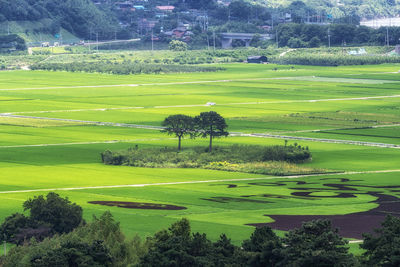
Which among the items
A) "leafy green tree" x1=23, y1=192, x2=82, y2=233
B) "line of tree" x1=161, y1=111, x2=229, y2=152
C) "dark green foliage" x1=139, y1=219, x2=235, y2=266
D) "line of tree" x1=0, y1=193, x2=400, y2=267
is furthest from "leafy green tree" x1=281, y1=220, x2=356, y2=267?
"line of tree" x1=161, y1=111, x2=229, y2=152

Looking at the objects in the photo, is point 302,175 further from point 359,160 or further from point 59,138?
point 59,138

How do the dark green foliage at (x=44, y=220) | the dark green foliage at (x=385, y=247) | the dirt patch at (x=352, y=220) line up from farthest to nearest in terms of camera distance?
the dirt patch at (x=352, y=220) → the dark green foliage at (x=44, y=220) → the dark green foliage at (x=385, y=247)

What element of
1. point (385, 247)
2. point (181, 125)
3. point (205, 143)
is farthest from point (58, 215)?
point (205, 143)

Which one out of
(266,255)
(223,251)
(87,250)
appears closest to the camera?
(266,255)

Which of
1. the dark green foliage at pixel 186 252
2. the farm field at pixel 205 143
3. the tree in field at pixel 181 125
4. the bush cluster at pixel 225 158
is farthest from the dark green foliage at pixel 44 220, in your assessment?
the tree in field at pixel 181 125

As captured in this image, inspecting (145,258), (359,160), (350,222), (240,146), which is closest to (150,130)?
(240,146)

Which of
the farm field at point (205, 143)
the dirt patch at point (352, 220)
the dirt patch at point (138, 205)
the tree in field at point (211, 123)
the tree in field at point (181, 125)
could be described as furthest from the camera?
the tree in field at point (181, 125)

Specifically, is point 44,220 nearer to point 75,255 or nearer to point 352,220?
point 75,255

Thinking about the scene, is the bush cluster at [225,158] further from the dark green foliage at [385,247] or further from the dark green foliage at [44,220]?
the dark green foliage at [385,247]
